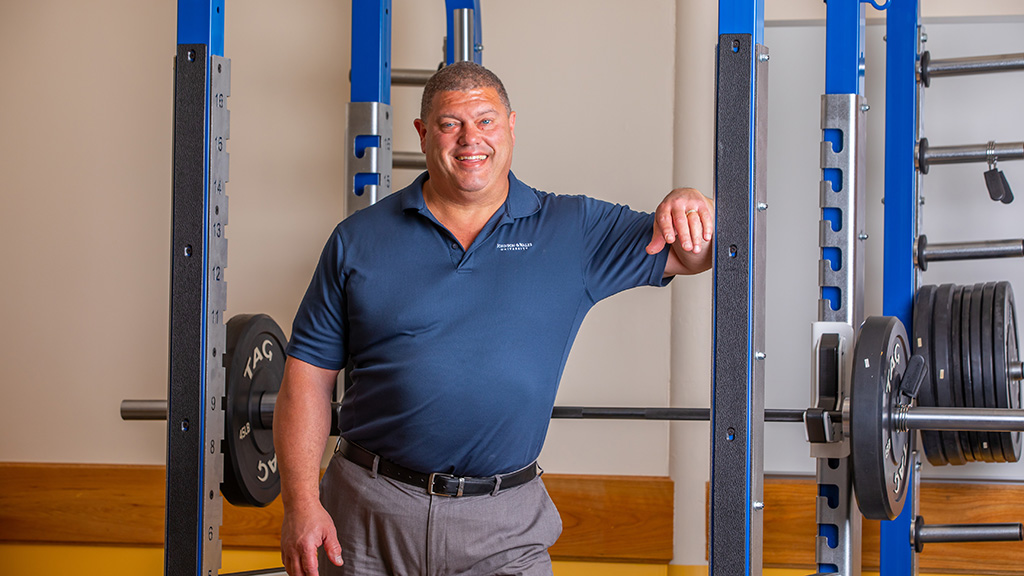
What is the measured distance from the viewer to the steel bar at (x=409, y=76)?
287cm

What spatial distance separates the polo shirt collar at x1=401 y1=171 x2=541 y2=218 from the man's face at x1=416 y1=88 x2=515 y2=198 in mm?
35

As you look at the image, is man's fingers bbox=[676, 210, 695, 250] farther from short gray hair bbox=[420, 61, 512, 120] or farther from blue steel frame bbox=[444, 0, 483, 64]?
blue steel frame bbox=[444, 0, 483, 64]

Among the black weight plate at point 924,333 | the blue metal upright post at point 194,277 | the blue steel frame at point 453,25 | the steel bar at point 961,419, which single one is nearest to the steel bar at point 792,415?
the steel bar at point 961,419

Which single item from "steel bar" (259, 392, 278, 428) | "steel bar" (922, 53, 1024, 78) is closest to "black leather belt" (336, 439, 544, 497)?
"steel bar" (259, 392, 278, 428)

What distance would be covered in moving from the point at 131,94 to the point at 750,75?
2.78 metres

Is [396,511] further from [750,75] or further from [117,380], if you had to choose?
[117,380]

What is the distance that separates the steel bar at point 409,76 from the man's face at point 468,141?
3.12 feet

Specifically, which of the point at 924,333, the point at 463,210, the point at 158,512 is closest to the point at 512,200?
the point at 463,210

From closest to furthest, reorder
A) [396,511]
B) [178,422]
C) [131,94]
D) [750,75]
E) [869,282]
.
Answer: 1. [750,75]
2. [178,422]
3. [396,511]
4. [869,282]
5. [131,94]

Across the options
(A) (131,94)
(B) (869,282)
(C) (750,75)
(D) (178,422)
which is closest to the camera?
(C) (750,75)

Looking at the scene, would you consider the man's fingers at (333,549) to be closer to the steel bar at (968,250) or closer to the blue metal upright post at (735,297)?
the blue metal upright post at (735,297)

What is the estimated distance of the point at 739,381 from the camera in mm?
1440

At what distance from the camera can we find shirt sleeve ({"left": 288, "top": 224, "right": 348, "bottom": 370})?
6.31ft

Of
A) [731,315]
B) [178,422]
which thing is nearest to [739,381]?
[731,315]
